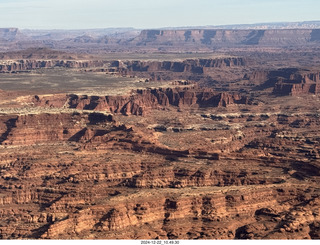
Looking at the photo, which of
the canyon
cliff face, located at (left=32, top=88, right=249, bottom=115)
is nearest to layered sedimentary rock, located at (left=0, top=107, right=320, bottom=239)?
the canyon

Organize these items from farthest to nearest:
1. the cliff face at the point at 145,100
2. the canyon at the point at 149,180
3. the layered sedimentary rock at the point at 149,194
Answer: the cliff face at the point at 145,100 < the canyon at the point at 149,180 < the layered sedimentary rock at the point at 149,194

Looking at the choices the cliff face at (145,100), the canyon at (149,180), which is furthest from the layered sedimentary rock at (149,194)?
the cliff face at (145,100)

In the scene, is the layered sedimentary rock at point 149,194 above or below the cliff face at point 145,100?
above

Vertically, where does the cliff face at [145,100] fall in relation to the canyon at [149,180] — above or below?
below

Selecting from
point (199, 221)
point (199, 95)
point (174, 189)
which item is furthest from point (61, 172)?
point (199, 95)

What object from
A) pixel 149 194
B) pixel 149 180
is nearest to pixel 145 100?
pixel 149 180

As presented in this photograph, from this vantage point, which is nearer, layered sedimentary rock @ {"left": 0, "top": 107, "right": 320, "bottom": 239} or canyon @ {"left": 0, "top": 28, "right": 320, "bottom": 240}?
layered sedimentary rock @ {"left": 0, "top": 107, "right": 320, "bottom": 239}

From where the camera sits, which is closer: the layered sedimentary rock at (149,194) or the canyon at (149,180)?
the layered sedimentary rock at (149,194)

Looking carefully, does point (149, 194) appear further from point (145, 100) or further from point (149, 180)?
point (145, 100)

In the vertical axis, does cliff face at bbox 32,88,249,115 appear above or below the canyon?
below

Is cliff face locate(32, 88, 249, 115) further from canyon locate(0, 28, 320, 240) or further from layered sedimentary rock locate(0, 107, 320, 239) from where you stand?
layered sedimentary rock locate(0, 107, 320, 239)

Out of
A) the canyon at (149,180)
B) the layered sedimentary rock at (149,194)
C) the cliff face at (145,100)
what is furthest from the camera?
the cliff face at (145,100)

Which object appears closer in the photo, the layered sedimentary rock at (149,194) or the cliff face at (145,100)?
the layered sedimentary rock at (149,194)

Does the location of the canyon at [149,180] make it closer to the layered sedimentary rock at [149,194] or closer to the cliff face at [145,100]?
the layered sedimentary rock at [149,194]
